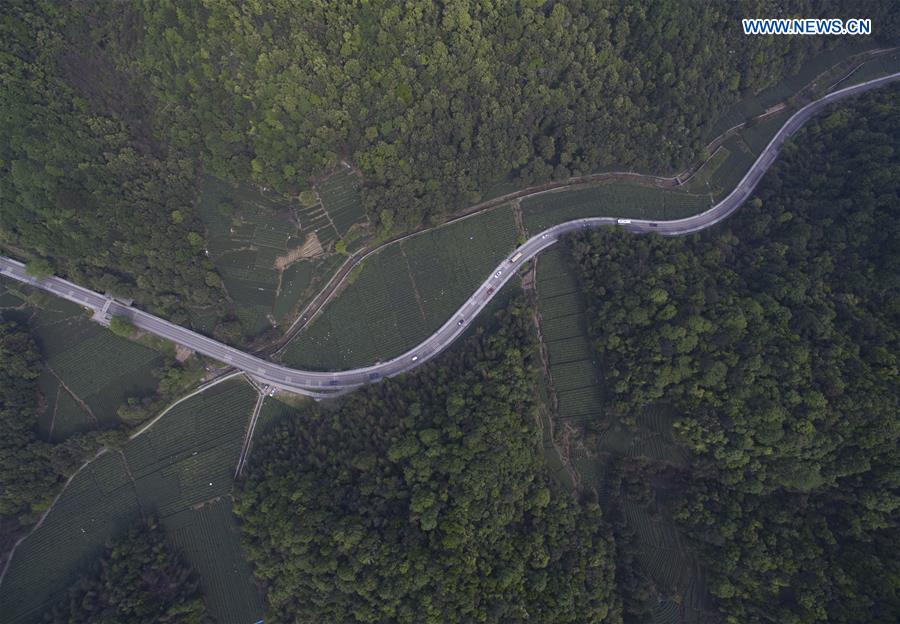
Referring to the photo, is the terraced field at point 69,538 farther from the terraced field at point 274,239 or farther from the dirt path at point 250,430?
the terraced field at point 274,239

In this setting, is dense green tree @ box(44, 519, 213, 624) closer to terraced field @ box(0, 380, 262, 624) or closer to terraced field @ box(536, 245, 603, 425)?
terraced field @ box(0, 380, 262, 624)

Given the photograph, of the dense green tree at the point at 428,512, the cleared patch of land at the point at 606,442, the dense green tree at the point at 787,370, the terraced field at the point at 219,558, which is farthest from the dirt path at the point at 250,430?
the dense green tree at the point at 787,370

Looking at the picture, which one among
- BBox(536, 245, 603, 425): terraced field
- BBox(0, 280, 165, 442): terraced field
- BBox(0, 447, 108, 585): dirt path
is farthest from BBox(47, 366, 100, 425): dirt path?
BBox(536, 245, 603, 425): terraced field

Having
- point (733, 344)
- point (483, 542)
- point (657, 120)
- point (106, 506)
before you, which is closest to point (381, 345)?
point (483, 542)

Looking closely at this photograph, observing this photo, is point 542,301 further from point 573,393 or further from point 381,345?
point 381,345

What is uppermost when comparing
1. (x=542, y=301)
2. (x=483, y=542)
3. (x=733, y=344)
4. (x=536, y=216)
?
(x=536, y=216)

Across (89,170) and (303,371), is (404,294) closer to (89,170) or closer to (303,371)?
(303,371)

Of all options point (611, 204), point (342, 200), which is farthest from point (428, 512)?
point (611, 204)
